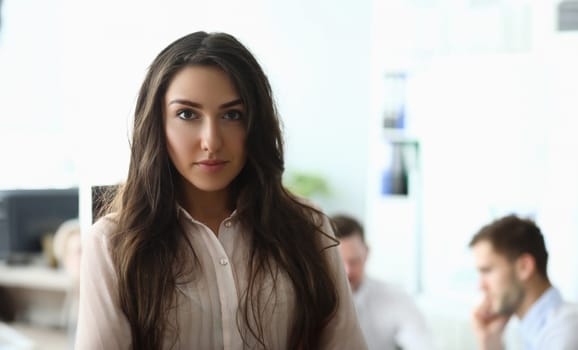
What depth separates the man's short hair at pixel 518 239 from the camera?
5.71 feet

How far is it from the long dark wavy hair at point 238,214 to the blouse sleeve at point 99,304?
1cm

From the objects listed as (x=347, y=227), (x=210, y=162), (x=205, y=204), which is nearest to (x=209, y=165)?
(x=210, y=162)

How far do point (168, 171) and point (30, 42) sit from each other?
705 millimetres

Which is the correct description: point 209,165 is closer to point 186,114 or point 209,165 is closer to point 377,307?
point 186,114

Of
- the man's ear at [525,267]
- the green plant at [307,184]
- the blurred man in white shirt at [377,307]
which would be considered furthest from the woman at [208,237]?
the green plant at [307,184]

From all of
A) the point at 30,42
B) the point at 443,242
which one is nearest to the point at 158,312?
the point at 30,42

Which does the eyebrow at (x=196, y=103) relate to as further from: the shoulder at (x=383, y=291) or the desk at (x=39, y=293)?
the shoulder at (x=383, y=291)

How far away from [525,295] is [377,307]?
383 mm

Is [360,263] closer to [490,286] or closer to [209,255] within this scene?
[490,286]

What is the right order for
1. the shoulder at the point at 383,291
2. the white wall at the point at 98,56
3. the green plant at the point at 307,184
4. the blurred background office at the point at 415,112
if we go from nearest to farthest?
the white wall at the point at 98,56 < the blurred background office at the point at 415,112 < the shoulder at the point at 383,291 < the green plant at the point at 307,184

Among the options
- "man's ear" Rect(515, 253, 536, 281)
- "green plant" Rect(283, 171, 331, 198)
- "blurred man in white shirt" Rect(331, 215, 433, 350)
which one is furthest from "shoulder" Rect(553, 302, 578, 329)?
"green plant" Rect(283, 171, 331, 198)

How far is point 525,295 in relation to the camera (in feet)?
5.76

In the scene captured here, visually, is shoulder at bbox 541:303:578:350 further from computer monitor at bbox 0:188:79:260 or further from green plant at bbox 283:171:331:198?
green plant at bbox 283:171:331:198

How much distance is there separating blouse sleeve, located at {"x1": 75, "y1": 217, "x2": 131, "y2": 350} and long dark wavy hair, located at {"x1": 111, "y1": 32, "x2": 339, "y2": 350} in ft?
0.04
